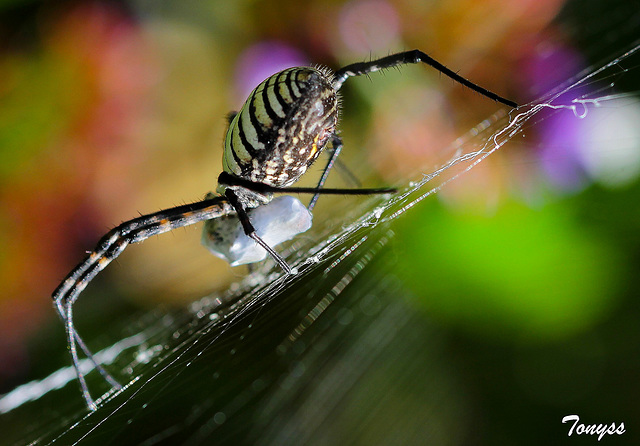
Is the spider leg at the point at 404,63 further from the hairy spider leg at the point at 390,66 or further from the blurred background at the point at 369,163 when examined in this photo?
the blurred background at the point at 369,163

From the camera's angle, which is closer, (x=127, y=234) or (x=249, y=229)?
(x=249, y=229)

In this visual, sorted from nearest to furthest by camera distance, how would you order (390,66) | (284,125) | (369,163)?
(284,125)
(390,66)
(369,163)

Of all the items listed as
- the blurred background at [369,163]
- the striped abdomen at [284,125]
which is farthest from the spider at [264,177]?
the blurred background at [369,163]

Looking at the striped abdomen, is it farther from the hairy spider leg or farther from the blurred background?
the blurred background

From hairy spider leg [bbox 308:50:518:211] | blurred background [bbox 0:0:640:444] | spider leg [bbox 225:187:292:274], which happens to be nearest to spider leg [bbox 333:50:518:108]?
hairy spider leg [bbox 308:50:518:211]

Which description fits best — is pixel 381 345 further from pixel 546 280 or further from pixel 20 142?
pixel 20 142
